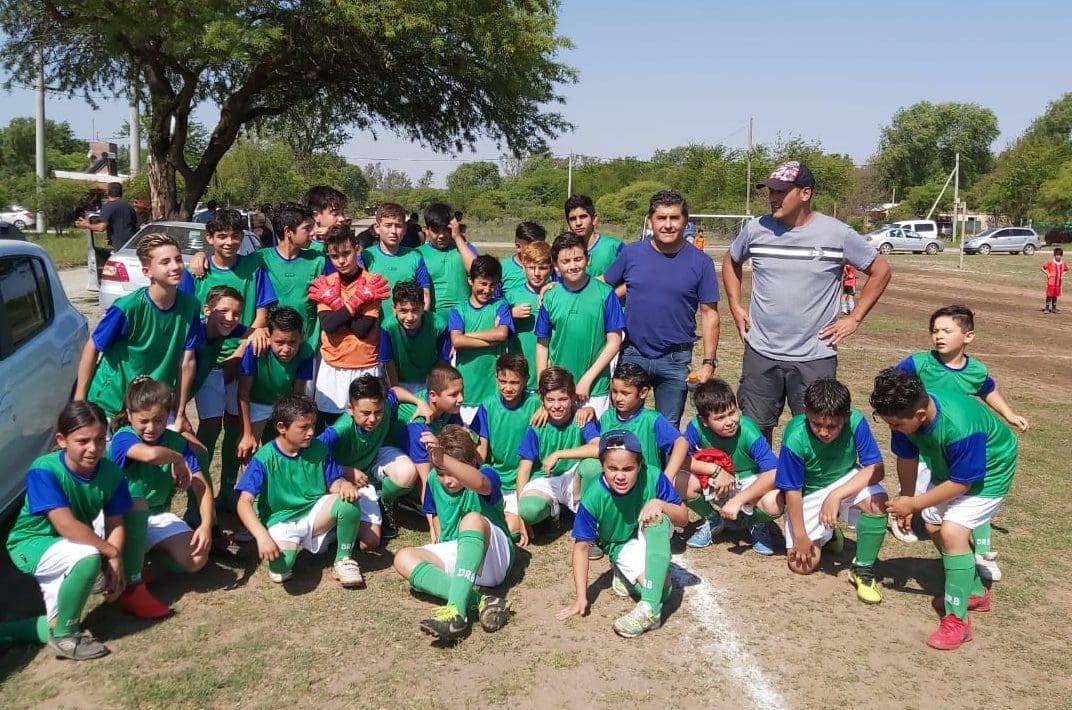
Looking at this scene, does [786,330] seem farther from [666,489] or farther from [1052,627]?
[1052,627]

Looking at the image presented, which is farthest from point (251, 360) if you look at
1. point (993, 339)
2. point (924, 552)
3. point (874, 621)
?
point (993, 339)

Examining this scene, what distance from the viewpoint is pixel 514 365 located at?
4.88 meters

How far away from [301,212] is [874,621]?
391 cm

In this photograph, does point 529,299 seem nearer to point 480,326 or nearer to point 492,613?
point 480,326

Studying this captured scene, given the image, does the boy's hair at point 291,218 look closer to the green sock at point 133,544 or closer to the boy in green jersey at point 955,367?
the green sock at point 133,544

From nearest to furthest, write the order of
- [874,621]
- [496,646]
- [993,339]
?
→ [496,646], [874,621], [993,339]

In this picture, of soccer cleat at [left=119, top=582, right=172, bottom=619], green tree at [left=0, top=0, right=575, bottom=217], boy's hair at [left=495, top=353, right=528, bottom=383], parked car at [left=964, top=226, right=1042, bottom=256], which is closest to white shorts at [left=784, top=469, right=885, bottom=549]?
boy's hair at [left=495, top=353, right=528, bottom=383]

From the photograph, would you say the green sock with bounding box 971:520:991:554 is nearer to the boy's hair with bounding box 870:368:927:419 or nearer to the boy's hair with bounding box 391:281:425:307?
the boy's hair with bounding box 870:368:927:419

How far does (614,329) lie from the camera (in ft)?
17.2

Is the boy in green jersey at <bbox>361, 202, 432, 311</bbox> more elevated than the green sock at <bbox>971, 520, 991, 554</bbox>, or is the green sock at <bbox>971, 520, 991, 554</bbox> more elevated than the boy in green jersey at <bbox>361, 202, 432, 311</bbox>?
the boy in green jersey at <bbox>361, 202, 432, 311</bbox>

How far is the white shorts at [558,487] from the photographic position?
4.93 metres

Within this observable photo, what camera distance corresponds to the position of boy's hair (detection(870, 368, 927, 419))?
147 inches

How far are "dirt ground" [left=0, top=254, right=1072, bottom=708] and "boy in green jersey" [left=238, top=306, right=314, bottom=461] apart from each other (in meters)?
0.80

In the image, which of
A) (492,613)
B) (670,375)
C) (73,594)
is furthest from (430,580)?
(670,375)
